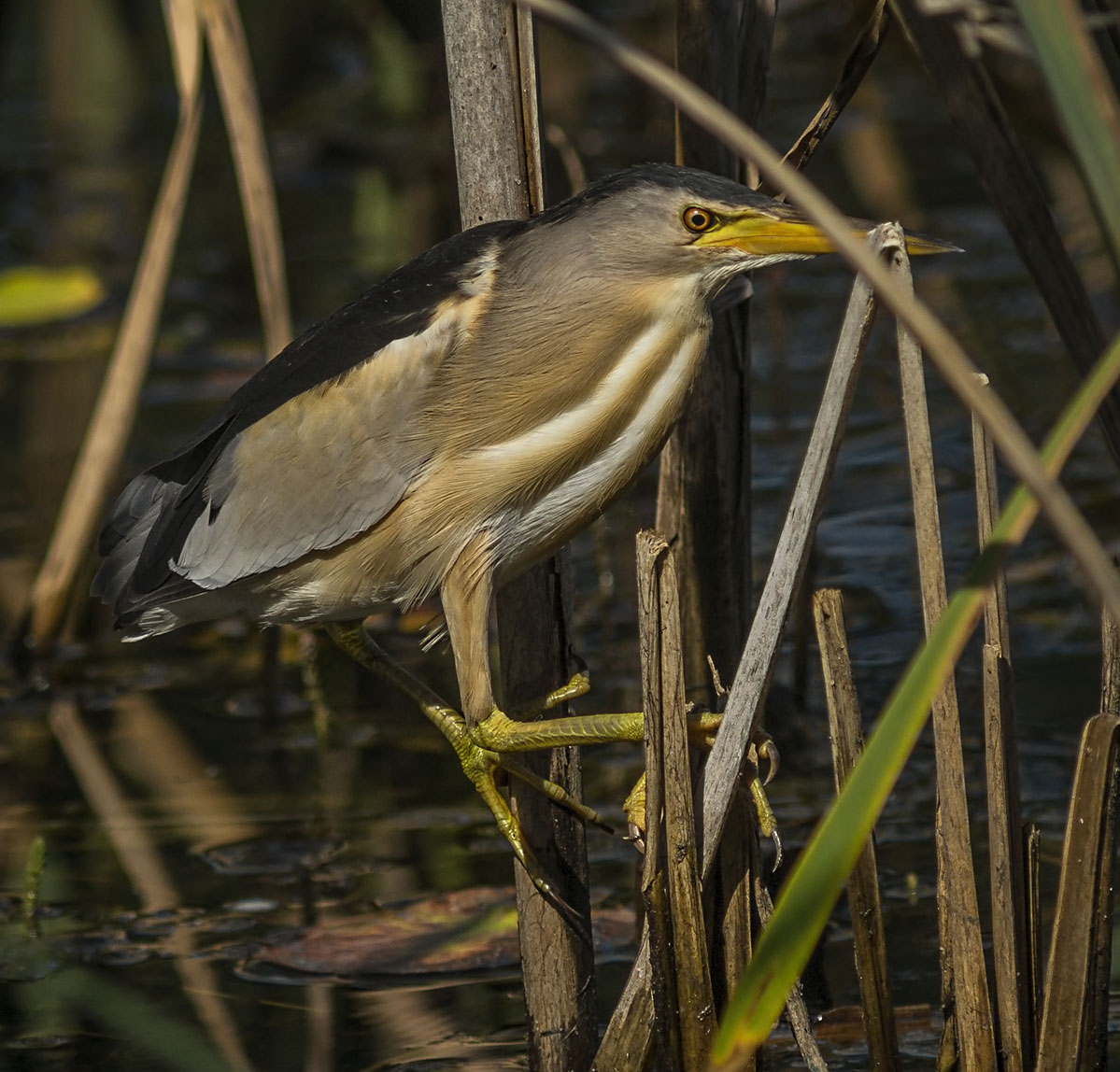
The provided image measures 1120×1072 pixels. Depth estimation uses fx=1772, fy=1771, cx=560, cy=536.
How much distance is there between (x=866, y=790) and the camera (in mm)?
1404

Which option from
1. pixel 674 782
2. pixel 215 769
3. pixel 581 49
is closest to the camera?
pixel 674 782

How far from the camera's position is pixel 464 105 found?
2191 millimetres

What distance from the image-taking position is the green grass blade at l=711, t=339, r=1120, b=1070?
135cm

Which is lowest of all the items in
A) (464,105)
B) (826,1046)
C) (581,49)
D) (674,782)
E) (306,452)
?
(826,1046)

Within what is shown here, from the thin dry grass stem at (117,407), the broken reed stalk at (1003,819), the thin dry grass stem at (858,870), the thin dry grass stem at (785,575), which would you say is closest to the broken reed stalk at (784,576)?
the thin dry grass stem at (785,575)

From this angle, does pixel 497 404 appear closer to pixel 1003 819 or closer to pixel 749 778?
pixel 749 778

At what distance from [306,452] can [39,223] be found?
4684 mm

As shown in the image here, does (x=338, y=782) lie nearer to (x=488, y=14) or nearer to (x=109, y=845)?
(x=109, y=845)

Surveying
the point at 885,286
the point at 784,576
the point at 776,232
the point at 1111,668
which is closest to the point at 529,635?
the point at 784,576

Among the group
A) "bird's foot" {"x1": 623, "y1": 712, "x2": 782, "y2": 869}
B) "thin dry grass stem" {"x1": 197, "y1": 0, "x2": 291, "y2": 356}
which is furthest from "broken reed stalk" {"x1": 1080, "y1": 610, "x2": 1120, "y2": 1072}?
"thin dry grass stem" {"x1": 197, "y1": 0, "x2": 291, "y2": 356}

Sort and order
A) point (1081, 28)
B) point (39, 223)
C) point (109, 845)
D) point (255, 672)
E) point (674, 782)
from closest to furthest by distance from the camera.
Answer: point (1081, 28) → point (674, 782) → point (109, 845) → point (255, 672) → point (39, 223)

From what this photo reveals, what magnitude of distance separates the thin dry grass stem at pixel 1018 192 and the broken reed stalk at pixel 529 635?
49 centimetres

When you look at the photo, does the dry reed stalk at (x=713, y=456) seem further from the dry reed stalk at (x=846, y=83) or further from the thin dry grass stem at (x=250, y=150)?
the thin dry grass stem at (x=250, y=150)

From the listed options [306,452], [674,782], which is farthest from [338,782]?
[674,782]
